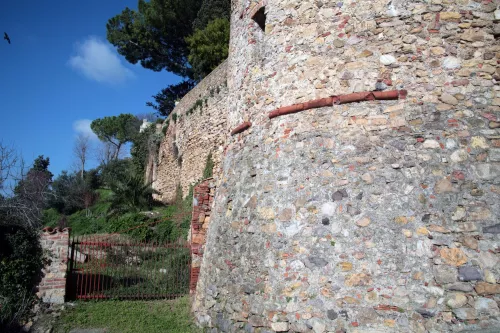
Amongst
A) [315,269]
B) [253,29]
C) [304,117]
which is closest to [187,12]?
[253,29]

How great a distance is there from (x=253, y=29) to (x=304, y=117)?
2.02 m

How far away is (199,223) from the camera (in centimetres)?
773

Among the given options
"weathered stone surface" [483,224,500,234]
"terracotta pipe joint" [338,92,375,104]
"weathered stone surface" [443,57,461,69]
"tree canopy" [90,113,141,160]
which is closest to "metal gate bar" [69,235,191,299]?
"terracotta pipe joint" [338,92,375,104]

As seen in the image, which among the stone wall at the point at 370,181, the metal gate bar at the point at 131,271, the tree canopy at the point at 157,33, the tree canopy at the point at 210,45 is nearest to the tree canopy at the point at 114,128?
the tree canopy at the point at 157,33

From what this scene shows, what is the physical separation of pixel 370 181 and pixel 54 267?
6.14 meters

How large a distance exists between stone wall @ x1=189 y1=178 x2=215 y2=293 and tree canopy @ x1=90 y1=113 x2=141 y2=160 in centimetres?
3506

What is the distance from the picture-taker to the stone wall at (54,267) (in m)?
7.12

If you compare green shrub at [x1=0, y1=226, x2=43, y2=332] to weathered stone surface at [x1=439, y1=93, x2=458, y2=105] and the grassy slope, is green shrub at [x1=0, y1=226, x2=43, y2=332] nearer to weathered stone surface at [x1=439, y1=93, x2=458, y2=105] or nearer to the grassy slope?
the grassy slope

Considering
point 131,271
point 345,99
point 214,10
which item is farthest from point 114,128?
point 345,99

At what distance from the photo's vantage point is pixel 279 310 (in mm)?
4309

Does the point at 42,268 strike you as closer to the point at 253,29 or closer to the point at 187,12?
the point at 253,29

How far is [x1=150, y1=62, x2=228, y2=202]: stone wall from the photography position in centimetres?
1324

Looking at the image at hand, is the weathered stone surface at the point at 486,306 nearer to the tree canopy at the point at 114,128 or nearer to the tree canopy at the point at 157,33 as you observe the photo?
the tree canopy at the point at 157,33

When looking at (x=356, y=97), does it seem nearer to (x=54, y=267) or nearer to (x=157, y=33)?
(x=54, y=267)
